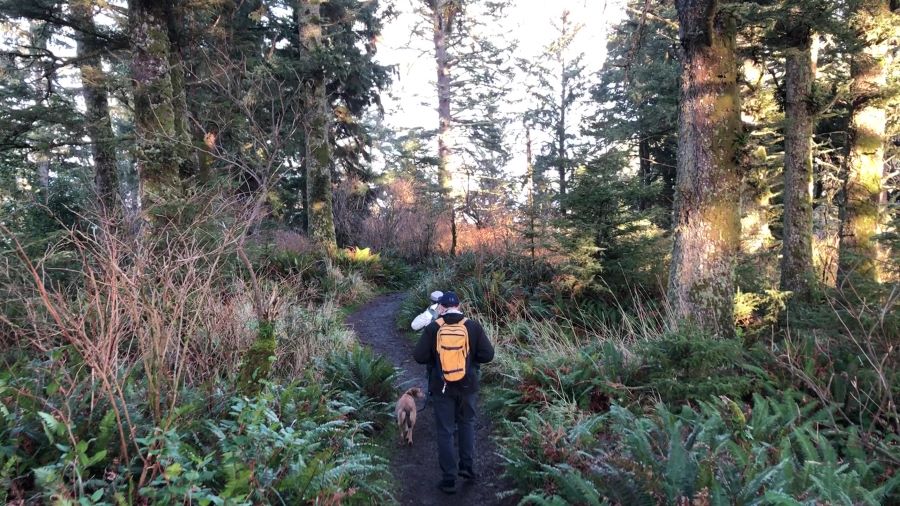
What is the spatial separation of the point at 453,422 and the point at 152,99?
24.2 ft

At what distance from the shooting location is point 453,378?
179 inches

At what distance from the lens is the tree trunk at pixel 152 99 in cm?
816

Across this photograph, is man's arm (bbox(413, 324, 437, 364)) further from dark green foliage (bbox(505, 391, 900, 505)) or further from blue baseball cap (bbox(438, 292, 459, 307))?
dark green foliage (bbox(505, 391, 900, 505))

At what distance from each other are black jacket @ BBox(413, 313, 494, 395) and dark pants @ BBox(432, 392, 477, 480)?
89 mm

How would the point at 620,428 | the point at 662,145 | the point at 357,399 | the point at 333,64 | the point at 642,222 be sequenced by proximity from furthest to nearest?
the point at 662,145, the point at 333,64, the point at 642,222, the point at 357,399, the point at 620,428

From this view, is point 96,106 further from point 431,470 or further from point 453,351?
point 431,470

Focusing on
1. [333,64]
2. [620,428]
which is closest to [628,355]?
[620,428]

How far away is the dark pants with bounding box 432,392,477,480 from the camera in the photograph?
4.50m

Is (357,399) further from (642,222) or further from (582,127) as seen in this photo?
(582,127)

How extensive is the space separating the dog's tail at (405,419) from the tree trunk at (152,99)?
5.70m

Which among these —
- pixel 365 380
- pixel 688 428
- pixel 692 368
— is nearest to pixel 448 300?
pixel 365 380

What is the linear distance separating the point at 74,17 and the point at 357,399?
967 centimetres

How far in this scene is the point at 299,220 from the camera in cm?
2027

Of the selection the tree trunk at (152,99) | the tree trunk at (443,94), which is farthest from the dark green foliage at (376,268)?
the tree trunk at (152,99)
